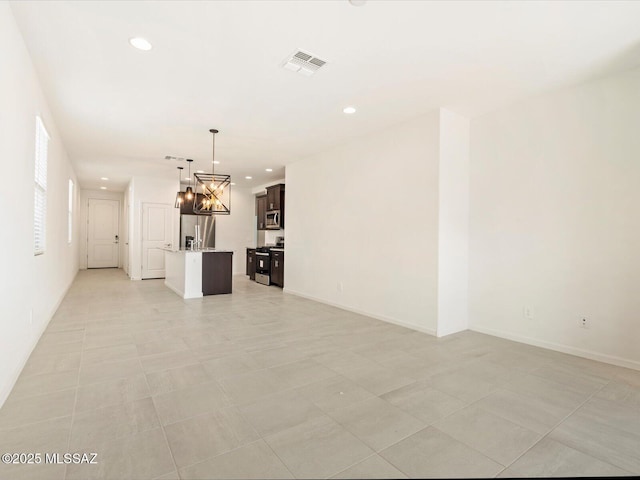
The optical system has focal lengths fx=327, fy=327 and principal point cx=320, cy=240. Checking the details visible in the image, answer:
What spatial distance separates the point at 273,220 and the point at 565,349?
252 inches

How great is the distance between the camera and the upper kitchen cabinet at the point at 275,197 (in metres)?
8.09

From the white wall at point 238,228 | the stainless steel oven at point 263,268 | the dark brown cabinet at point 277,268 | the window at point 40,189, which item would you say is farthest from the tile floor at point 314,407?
the white wall at point 238,228

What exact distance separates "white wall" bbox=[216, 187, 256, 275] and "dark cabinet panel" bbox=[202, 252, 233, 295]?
345cm

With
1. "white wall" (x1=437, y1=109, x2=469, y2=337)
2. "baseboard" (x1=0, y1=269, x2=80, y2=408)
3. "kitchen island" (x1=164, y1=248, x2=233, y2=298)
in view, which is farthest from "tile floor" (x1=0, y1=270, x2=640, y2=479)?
"kitchen island" (x1=164, y1=248, x2=233, y2=298)

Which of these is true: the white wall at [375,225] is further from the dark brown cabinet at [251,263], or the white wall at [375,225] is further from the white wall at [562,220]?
the dark brown cabinet at [251,263]

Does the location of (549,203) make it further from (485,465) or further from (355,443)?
(355,443)

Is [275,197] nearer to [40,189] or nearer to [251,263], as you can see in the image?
[251,263]

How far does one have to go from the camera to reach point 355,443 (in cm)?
188

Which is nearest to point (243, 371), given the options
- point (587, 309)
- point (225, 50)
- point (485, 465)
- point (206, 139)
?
point (485, 465)

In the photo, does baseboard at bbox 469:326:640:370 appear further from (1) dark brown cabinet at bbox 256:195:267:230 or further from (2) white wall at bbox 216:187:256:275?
(2) white wall at bbox 216:187:256:275

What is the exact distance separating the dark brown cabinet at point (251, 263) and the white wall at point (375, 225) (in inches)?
102

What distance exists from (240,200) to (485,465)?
9603mm

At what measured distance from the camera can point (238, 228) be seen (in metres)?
10.4

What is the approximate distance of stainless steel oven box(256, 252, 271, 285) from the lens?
26.5 feet
